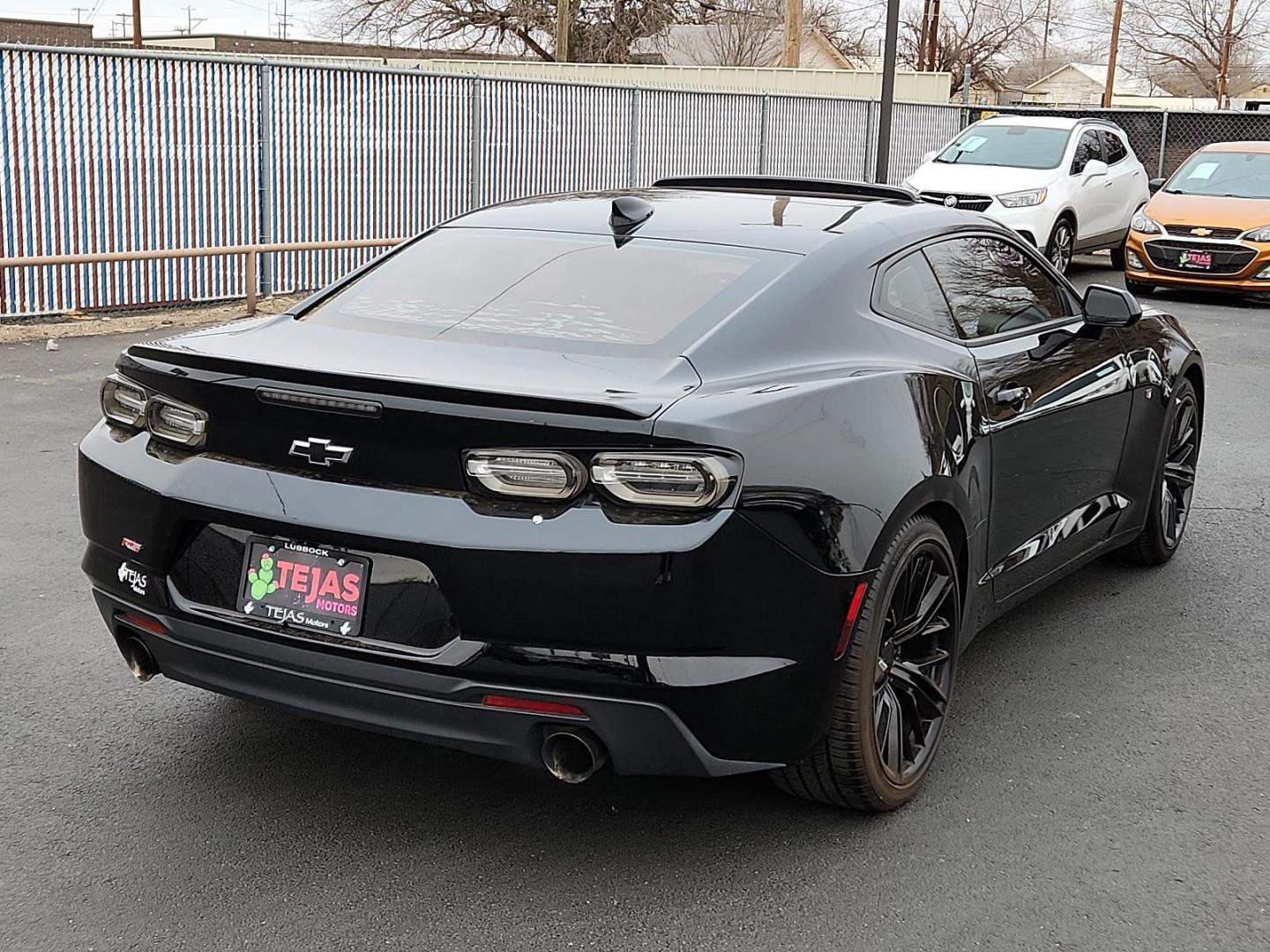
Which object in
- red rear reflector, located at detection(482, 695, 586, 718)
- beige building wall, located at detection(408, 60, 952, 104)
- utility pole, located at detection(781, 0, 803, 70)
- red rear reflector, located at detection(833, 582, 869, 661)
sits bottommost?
Answer: red rear reflector, located at detection(482, 695, 586, 718)

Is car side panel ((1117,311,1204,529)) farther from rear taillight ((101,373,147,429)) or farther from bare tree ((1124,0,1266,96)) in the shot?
bare tree ((1124,0,1266,96))

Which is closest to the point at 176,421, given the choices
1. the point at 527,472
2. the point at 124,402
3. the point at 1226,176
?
the point at 124,402

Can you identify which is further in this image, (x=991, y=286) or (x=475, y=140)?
(x=475, y=140)

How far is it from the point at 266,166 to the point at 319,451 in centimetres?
1222

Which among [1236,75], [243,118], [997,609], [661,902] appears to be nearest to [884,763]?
[661,902]

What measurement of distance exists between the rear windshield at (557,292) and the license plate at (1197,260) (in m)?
13.0

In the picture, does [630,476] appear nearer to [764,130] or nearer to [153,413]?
[153,413]

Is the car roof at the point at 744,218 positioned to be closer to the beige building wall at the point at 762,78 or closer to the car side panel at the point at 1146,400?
the car side panel at the point at 1146,400

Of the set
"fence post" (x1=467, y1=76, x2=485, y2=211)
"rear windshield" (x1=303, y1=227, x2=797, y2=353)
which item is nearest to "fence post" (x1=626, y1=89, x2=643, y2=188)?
"fence post" (x1=467, y1=76, x2=485, y2=211)

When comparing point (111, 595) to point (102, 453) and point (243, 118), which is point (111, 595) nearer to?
point (102, 453)

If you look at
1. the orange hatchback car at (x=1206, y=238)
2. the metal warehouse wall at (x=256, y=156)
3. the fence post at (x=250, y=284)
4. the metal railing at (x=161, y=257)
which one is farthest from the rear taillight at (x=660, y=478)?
the orange hatchback car at (x=1206, y=238)

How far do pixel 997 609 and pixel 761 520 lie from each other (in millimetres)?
1643

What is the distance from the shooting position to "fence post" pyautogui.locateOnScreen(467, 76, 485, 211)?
56.9 ft

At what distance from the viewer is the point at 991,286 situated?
15.4ft
